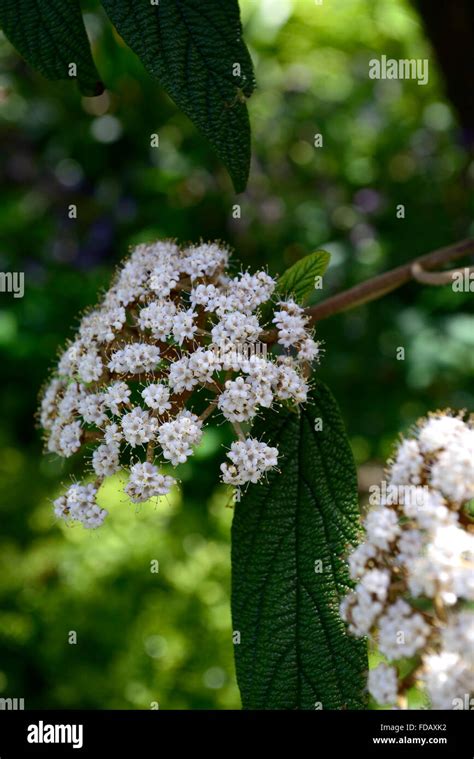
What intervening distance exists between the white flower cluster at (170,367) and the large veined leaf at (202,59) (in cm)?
14

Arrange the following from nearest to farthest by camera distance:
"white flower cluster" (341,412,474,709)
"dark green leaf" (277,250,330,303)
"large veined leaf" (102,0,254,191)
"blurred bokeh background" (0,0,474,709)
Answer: "white flower cluster" (341,412,474,709) < "large veined leaf" (102,0,254,191) < "dark green leaf" (277,250,330,303) < "blurred bokeh background" (0,0,474,709)


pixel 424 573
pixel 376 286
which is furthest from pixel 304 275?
pixel 424 573

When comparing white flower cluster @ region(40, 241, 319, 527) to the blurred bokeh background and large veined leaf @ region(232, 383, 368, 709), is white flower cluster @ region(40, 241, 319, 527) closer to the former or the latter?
large veined leaf @ region(232, 383, 368, 709)

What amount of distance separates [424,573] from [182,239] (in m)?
1.74

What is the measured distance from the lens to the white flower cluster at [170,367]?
873mm

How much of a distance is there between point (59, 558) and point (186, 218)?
1003mm

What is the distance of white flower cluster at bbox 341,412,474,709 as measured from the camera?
714 mm

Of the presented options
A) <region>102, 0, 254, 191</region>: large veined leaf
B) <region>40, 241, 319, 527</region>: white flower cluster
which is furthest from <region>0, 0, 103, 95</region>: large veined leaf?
<region>40, 241, 319, 527</region>: white flower cluster

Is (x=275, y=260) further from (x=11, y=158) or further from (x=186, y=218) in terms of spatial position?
(x=11, y=158)

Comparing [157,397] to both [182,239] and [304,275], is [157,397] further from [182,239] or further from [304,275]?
[182,239]

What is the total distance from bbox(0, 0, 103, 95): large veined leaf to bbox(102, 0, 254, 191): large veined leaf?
7 cm

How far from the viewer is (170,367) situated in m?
0.89

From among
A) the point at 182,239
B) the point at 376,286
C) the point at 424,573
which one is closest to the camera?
the point at 424,573

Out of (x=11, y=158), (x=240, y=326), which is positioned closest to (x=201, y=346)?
(x=240, y=326)
